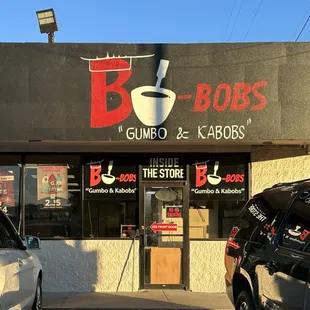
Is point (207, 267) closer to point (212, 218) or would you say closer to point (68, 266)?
point (212, 218)

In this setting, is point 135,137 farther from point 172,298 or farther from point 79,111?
point 172,298

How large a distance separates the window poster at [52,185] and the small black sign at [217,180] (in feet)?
8.55

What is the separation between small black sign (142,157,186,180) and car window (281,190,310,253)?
497 cm

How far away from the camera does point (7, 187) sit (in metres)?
9.63

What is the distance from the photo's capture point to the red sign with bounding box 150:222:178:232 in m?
→ 9.66

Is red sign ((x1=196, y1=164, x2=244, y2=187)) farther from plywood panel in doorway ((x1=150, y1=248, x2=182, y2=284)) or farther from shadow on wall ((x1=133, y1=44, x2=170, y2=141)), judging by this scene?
shadow on wall ((x1=133, y1=44, x2=170, y2=141))

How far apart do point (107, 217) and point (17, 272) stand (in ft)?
14.4

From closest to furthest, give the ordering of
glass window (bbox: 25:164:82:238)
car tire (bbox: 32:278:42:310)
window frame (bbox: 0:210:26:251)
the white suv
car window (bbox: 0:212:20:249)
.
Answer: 1. the white suv
2. car window (bbox: 0:212:20:249)
3. window frame (bbox: 0:210:26:251)
4. car tire (bbox: 32:278:42:310)
5. glass window (bbox: 25:164:82:238)

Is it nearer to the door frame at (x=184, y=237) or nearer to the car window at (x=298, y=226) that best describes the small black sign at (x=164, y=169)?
the door frame at (x=184, y=237)

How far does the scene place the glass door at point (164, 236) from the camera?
9500 mm

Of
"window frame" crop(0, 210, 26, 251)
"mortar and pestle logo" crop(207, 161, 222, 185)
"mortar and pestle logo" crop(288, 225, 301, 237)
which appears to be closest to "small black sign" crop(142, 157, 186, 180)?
"mortar and pestle logo" crop(207, 161, 222, 185)

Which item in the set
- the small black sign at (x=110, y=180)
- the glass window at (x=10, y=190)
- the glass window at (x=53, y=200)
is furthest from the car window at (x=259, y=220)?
the glass window at (x=10, y=190)

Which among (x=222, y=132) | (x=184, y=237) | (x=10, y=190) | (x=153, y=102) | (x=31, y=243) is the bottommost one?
(x=184, y=237)

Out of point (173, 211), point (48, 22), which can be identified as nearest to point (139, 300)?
point (173, 211)
